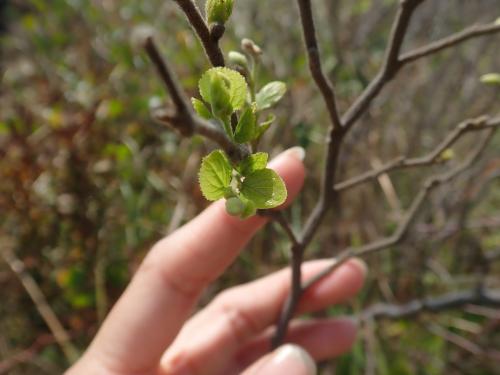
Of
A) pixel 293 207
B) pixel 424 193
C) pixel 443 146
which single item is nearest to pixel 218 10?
pixel 443 146

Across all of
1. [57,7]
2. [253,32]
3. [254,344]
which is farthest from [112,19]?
[254,344]

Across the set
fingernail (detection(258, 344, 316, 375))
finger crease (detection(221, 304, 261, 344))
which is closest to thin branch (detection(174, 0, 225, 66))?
fingernail (detection(258, 344, 316, 375))

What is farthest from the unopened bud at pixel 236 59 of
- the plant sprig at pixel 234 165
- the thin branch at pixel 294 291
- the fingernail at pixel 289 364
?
the fingernail at pixel 289 364

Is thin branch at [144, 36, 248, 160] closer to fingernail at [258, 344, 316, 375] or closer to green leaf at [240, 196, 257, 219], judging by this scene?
green leaf at [240, 196, 257, 219]

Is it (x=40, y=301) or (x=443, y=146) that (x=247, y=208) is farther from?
(x=40, y=301)

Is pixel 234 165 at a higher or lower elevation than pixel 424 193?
higher
